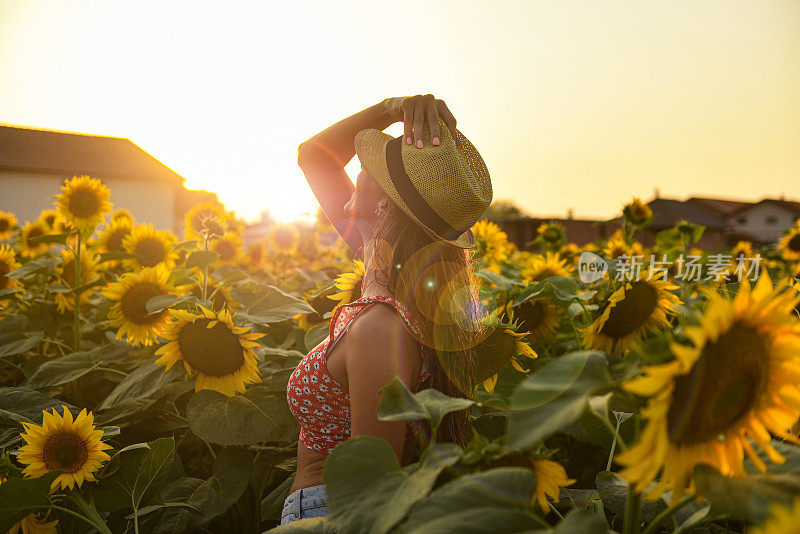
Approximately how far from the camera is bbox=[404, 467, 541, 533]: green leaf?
1.87ft

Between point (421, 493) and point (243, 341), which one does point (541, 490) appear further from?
point (243, 341)

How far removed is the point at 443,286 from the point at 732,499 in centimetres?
112

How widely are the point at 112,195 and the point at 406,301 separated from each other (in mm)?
25153

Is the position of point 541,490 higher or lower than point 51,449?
higher

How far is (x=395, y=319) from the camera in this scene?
1.46 meters

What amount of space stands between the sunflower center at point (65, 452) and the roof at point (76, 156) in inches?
990

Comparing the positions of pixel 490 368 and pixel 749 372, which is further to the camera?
pixel 490 368

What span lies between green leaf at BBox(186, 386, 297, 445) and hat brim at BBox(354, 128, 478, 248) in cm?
78

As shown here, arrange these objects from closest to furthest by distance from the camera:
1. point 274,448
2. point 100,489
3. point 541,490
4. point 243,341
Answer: point 541,490 < point 100,489 < point 243,341 < point 274,448

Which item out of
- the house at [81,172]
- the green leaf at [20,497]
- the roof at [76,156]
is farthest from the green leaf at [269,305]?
the roof at [76,156]

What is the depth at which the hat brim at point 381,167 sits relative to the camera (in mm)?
1560

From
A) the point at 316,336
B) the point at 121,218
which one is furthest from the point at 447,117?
the point at 121,218

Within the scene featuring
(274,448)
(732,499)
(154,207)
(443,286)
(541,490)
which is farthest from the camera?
(154,207)

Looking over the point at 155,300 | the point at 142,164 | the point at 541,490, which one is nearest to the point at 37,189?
the point at 142,164
